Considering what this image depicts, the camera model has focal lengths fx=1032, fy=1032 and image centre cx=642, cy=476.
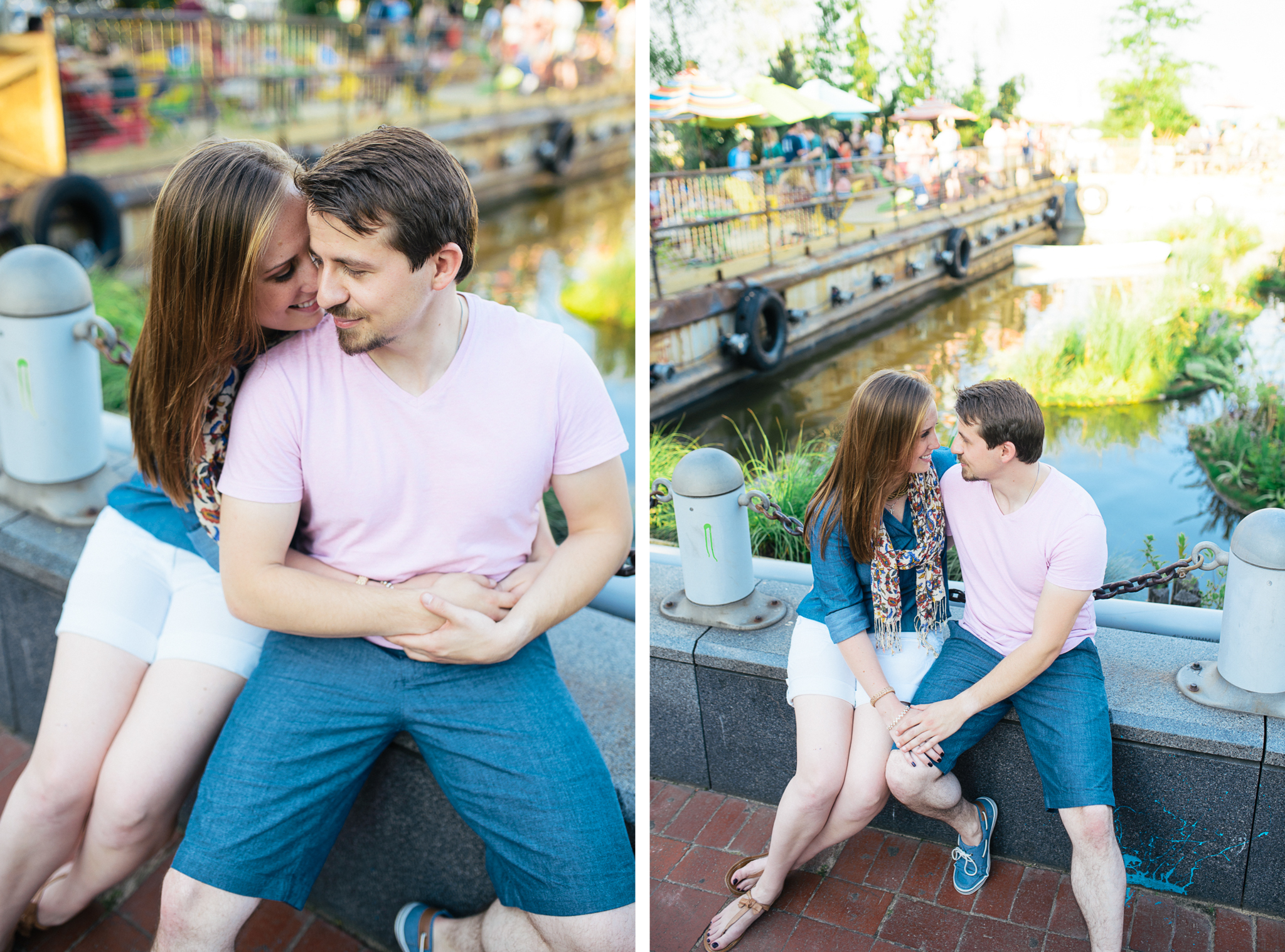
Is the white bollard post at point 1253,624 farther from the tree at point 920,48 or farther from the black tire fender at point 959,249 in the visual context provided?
the tree at point 920,48

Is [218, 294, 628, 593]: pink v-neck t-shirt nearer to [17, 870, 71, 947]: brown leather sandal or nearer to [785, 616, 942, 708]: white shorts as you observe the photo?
[785, 616, 942, 708]: white shorts

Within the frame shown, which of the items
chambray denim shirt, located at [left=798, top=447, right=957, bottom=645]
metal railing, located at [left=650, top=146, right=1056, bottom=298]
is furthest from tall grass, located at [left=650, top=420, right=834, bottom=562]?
metal railing, located at [left=650, top=146, right=1056, bottom=298]

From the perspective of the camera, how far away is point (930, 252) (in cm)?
223

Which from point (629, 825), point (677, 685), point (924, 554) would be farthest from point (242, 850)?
point (924, 554)

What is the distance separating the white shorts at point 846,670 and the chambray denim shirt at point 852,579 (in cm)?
4

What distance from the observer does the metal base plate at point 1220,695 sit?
1.93m

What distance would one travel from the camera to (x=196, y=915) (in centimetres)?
167

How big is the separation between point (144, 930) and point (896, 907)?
1573 millimetres

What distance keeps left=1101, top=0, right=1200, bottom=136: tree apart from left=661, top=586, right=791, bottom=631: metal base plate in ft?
4.00

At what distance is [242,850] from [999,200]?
6.23 ft

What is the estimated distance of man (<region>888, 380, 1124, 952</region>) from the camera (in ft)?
5.96

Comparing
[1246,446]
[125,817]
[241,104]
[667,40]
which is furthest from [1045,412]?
[241,104]

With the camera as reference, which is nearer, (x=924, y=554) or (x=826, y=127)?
(x=924, y=554)

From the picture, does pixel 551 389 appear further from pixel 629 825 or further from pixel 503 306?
pixel 629 825
